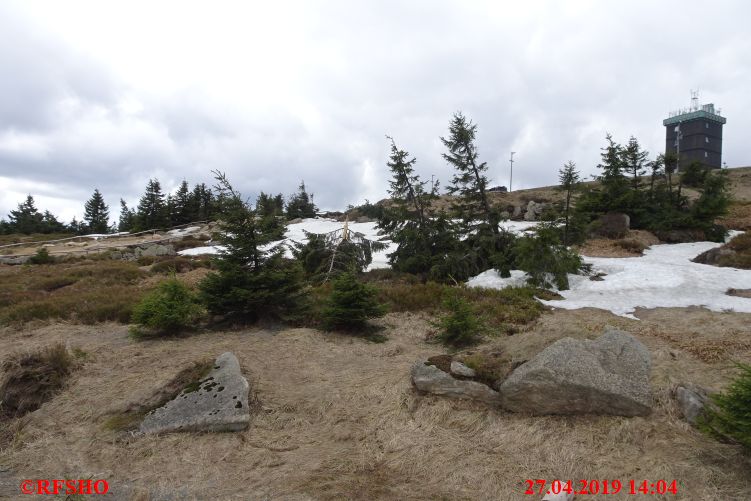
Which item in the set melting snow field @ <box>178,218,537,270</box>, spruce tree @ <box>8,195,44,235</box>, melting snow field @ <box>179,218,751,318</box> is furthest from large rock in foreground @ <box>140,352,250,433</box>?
spruce tree @ <box>8,195,44,235</box>

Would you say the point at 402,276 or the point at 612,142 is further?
the point at 612,142

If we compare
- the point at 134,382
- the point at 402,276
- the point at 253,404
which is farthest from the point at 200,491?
the point at 402,276

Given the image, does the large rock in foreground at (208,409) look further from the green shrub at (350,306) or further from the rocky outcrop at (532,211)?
the rocky outcrop at (532,211)

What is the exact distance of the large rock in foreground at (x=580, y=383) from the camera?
4.85m

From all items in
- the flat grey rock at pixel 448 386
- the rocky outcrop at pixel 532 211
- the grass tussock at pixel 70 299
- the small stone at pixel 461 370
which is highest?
the rocky outcrop at pixel 532 211

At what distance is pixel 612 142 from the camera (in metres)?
24.1

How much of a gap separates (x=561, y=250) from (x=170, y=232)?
4514cm

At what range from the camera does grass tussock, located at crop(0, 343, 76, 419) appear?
19.2 ft

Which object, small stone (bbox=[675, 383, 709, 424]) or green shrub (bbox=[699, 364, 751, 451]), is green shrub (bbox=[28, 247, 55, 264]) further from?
green shrub (bbox=[699, 364, 751, 451])

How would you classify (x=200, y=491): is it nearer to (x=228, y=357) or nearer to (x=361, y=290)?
(x=228, y=357)

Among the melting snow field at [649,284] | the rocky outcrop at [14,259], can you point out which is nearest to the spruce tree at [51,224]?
the rocky outcrop at [14,259]

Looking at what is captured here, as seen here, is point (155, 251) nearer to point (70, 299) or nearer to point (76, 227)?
point (70, 299)

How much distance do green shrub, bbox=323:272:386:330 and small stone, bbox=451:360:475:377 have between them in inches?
146

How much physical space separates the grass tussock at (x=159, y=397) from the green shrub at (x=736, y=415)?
21.0 feet
